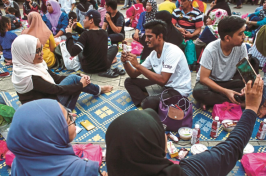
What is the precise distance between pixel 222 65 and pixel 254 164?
148cm

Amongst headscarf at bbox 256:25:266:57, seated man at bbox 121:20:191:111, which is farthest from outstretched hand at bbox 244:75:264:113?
headscarf at bbox 256:25:266:57

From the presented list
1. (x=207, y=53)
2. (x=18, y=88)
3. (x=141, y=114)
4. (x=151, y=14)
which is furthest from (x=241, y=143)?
(x=151, y=14)

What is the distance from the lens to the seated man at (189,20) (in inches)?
177

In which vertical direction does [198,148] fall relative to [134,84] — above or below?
below

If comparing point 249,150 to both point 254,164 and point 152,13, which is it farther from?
point 152,13

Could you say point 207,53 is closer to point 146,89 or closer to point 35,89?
point 146,89

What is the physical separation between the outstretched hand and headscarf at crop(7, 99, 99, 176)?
3.85 ft

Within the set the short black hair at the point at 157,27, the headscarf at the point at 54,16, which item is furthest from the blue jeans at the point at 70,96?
the headscarf at the point at 54,16

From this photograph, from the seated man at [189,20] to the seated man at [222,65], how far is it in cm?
185

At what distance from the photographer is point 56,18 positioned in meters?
5.75

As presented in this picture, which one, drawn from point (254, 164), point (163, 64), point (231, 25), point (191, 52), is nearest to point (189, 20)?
point (191, 52)

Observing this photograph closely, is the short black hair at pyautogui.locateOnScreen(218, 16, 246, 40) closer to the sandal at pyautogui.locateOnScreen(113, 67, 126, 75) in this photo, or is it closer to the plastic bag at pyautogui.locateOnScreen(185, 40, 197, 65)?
the plastic bag at pyautogui.locateOnScreen(185, 40, 197, 65)

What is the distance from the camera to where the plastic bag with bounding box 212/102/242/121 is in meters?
2.67

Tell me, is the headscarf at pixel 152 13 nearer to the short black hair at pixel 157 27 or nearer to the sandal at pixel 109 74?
the sandal at pixel 109 74
